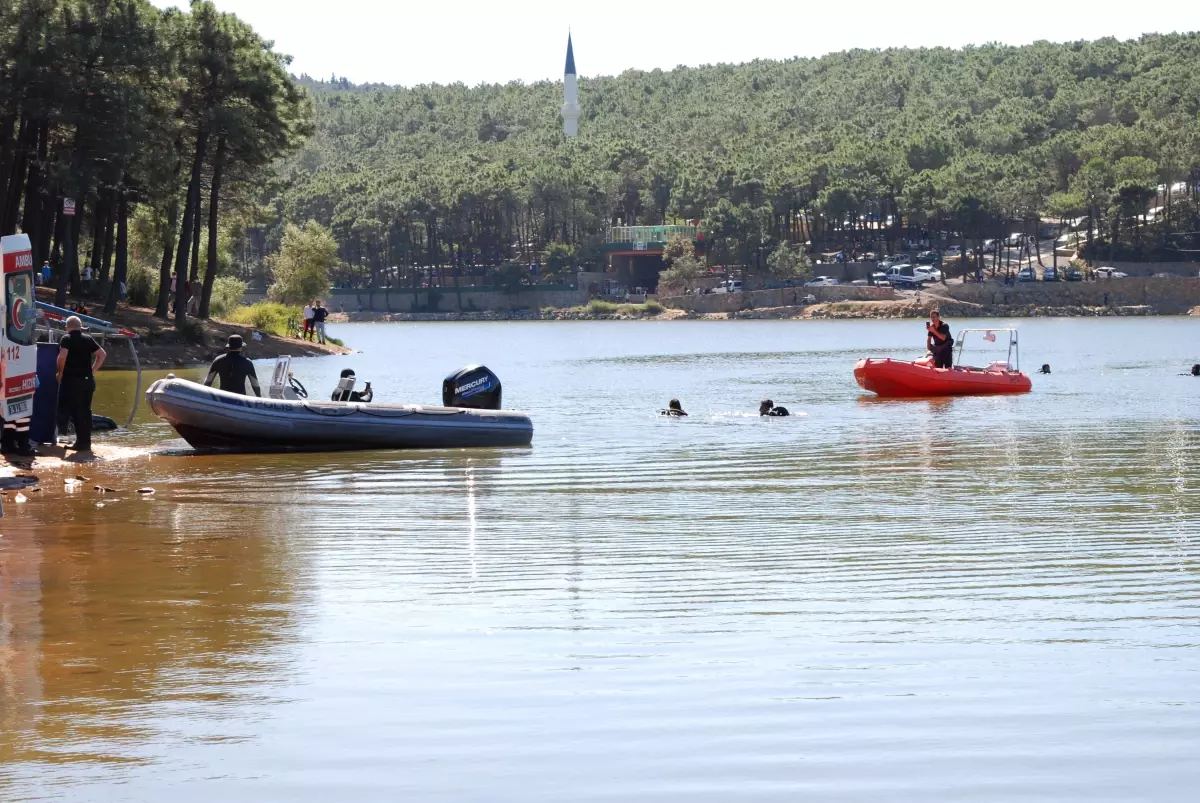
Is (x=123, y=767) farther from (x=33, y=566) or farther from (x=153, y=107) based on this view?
(x=153, y=107)

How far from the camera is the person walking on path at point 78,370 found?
20516 mm

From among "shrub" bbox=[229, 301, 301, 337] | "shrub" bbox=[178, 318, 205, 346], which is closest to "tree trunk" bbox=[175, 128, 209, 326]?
"shrub" bbox=[178, 318, 205, 346]

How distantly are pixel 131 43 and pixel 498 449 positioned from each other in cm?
3077

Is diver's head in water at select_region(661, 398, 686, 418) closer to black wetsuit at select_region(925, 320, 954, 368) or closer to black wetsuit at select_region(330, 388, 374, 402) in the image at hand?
black wetsuit at select_region(925, 320, 954, 368)

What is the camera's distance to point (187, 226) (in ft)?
184

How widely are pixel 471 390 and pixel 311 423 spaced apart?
103 inches

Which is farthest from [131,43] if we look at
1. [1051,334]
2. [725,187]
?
[725,187]

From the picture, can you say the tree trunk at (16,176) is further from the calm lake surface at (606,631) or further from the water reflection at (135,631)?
the water reflection at (135,631)

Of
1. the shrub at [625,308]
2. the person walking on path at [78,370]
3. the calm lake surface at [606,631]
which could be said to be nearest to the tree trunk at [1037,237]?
the shrub at [625,308]

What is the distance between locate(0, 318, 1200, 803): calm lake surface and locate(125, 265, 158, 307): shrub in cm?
3943

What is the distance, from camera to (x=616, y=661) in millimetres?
8938

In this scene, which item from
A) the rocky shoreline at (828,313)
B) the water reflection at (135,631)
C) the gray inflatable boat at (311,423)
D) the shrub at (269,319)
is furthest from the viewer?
the rocky shoreline at (828,313)

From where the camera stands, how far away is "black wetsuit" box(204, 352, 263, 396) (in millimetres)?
22375

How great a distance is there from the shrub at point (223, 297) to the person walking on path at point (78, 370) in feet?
142
